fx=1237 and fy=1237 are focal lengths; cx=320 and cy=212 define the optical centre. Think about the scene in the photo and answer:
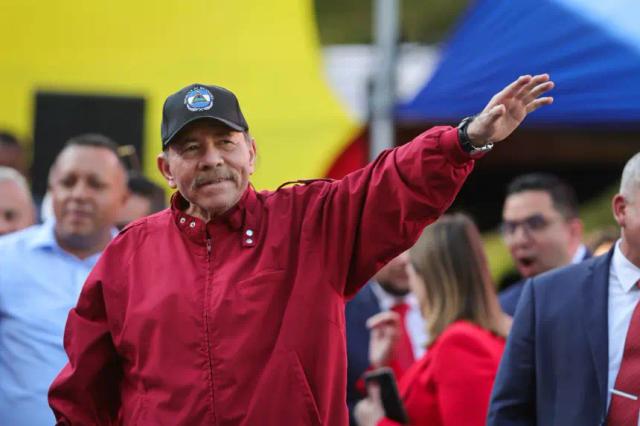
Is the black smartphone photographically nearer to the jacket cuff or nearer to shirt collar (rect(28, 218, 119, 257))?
shirt collar (rect(28, 218, 119, 257))

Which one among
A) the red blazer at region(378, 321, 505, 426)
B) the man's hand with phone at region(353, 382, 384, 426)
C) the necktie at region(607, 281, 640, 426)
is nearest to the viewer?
the necktie at region(607, 281, 640, 426)

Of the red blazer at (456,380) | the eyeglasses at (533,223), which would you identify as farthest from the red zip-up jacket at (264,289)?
the eyeglasses at (533,223)

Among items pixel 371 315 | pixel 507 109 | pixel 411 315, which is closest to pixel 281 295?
pixel 507 109

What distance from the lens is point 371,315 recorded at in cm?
573

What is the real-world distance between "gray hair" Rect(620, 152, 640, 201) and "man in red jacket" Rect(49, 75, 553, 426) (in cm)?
92

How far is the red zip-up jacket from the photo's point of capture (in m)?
3.16

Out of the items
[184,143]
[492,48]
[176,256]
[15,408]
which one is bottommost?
[15,408]

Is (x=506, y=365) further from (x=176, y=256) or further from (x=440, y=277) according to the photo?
(x=176, y=256)

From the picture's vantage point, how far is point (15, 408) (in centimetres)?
480

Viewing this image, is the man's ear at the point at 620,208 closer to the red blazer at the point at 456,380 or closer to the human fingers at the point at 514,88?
the red blazer at the point at 456,380

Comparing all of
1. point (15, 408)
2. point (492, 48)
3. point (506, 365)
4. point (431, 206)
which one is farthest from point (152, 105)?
point (431, 206)

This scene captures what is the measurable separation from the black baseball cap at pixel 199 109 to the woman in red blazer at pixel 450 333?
5.07ft

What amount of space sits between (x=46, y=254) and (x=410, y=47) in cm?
569

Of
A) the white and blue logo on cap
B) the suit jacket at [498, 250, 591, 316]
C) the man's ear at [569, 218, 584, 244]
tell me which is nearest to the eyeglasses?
the man's ear at [569, 218, 584, 244]
